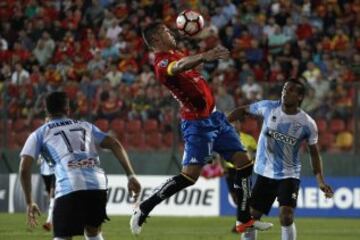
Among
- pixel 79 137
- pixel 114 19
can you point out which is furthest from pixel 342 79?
pixel 79 137

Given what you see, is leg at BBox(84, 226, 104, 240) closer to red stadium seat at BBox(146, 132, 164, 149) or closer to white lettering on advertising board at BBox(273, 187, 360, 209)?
white lettering on advertising board at BBox(273, 187, 360, 209)

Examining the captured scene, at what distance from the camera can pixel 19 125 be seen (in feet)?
74.1

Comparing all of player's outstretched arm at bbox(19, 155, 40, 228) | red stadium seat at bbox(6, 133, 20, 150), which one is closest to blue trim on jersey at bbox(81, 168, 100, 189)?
player's outstretched arm at bbox(19, 155, 40, 228)

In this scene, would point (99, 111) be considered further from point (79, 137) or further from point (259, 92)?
point (79, 137)

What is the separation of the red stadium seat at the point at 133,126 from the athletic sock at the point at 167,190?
33.0ft

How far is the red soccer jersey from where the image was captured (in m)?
11.9

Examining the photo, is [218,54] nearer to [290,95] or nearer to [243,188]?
[290,95]

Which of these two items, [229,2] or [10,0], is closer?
[229,2]

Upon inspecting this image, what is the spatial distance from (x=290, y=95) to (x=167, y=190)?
1.78 m

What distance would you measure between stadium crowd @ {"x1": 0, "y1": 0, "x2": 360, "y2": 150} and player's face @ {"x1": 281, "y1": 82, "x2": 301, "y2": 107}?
27.4 feet

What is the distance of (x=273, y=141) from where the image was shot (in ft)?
40.3

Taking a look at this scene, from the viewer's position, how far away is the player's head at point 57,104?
31.4ft

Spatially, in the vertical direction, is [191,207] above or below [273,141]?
below

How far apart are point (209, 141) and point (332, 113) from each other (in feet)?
32.6
